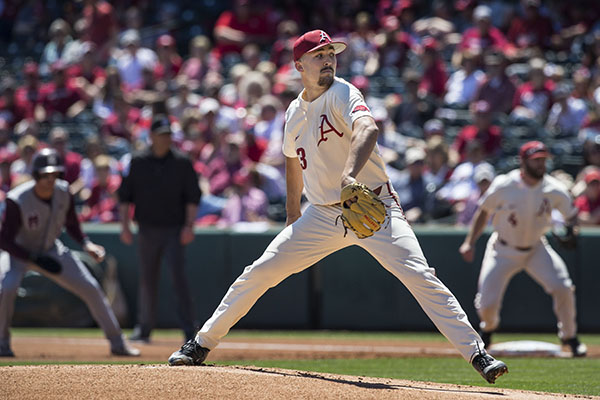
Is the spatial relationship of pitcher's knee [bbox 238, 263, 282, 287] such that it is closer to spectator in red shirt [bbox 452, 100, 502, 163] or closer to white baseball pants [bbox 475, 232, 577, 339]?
white baseball pants [bbox 475, 232, 577, 339]

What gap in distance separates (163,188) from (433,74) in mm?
5720

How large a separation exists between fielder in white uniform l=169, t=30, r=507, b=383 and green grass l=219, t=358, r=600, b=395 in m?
1.33

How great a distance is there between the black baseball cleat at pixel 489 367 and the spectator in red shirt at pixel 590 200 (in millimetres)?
6777

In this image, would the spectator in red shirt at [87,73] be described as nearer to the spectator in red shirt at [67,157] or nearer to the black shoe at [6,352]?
the spectator in red shirt at [67,157]

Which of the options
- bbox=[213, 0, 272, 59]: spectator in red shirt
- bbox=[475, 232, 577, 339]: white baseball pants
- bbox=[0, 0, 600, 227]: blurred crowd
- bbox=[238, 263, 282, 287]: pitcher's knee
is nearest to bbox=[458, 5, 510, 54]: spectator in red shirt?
bbox=[0, 0, 600, 227]: blurred crowd

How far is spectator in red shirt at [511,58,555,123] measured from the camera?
13789 millimetres

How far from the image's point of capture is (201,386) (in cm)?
542

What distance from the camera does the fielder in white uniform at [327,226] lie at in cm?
574

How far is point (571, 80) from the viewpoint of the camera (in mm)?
14719

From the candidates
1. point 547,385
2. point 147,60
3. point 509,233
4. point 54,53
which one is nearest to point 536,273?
point 509,233

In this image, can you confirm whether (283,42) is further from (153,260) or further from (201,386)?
(201,386)

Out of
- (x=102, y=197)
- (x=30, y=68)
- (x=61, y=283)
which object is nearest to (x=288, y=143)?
(x=61, y=283)

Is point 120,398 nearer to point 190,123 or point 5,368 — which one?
point 5,368

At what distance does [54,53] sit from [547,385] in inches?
541
